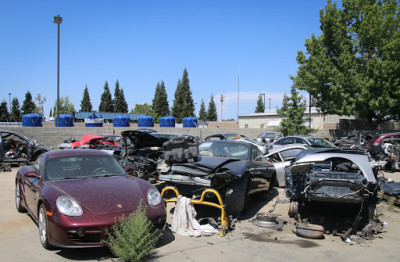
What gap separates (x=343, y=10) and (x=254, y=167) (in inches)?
1086

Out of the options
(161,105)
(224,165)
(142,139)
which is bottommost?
(224,165)

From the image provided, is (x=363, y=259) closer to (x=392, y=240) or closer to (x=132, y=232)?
(x=392, y=240)

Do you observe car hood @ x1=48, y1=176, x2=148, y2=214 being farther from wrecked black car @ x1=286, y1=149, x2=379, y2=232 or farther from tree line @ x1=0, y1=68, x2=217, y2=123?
tree line @ x1=0, y1=68, x2=217, y2=123

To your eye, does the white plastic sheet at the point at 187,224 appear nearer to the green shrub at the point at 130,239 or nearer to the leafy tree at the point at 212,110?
the green shrub at the point at 130,239

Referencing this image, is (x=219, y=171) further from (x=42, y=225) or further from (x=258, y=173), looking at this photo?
(x=42, y=225)

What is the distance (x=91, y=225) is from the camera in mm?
4309

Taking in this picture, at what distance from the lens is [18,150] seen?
14055 mm

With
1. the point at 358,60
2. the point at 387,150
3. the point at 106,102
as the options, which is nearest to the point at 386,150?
the point at 387,150

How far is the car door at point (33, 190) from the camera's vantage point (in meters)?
5.22

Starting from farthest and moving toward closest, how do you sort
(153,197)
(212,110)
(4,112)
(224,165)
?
(212,110) < (4,112) < (224,165) < (153,197)

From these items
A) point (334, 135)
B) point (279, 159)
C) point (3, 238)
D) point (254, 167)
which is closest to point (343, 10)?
point (334, 135)

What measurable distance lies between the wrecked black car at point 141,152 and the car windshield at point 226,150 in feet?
5.05

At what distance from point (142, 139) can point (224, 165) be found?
13.1ft

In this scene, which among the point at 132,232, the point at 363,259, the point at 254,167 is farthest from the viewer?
the point at 254,167
